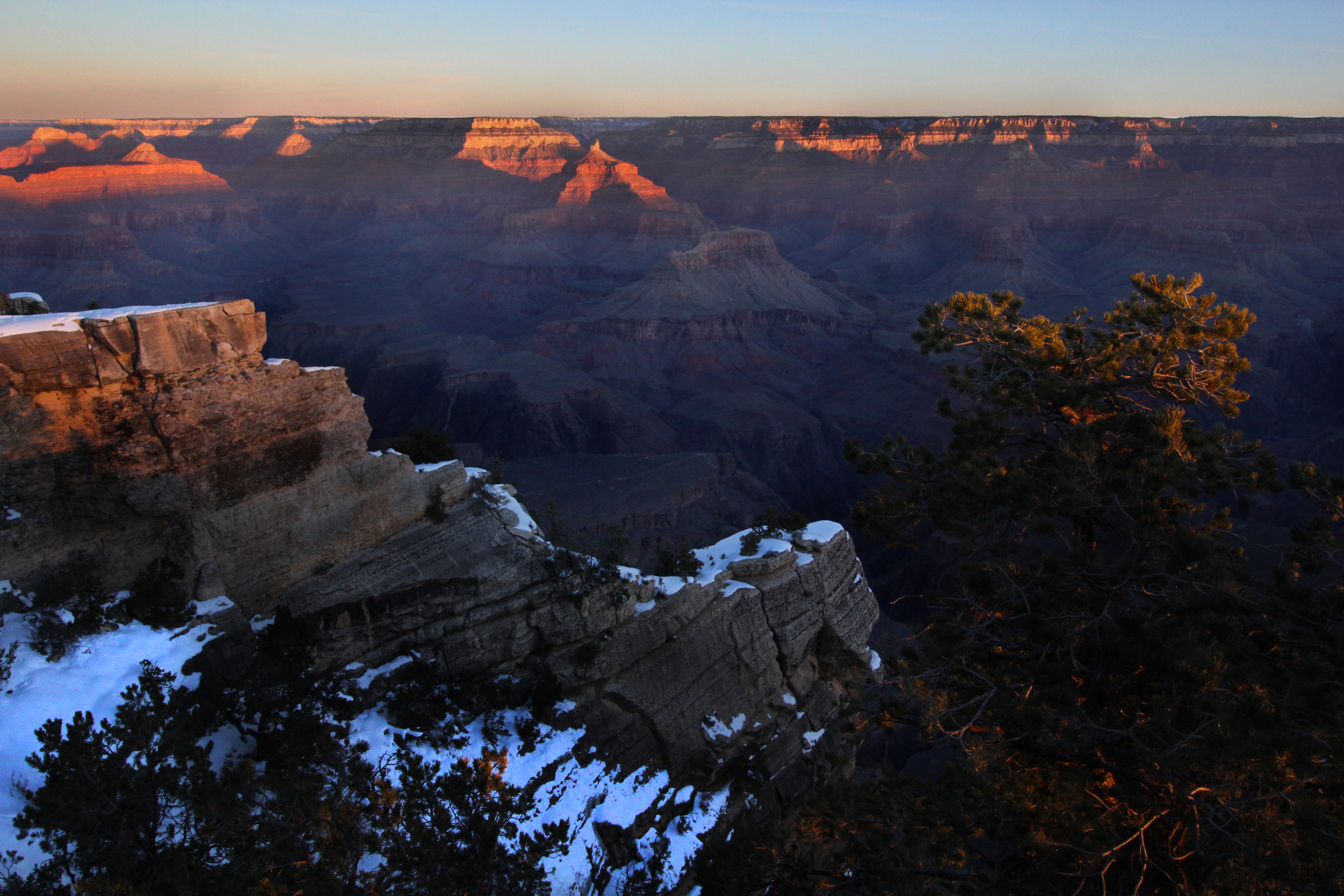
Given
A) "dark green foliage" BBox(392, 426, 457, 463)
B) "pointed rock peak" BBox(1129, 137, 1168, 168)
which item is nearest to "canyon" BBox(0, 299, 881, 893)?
"dark green foliage" BBox(392, 426, 457, 463)

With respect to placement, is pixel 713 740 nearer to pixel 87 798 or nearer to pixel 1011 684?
pixel 1011 684

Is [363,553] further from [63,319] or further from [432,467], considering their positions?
[63,319]

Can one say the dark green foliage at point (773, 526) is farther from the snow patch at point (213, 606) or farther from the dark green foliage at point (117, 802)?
the dark green foliage at point (117, 802)

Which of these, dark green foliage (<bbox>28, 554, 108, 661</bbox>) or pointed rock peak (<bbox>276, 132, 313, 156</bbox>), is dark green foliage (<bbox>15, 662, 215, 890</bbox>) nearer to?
dark green foliage (<bbox>28, 554, 108, 661</bbox>)

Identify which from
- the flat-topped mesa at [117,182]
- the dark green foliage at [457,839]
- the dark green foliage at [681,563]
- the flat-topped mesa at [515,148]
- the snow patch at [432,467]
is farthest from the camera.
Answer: the flat-topped mesa at [515,148]

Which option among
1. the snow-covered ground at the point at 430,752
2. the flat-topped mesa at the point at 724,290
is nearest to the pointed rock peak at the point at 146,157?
the flat-topped mesa at the point at 724,290
